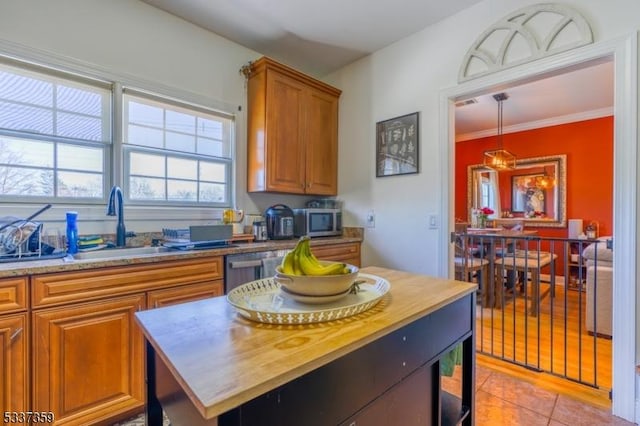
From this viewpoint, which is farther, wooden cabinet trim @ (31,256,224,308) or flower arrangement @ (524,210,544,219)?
flower arrangement @ (524,210,544,219)

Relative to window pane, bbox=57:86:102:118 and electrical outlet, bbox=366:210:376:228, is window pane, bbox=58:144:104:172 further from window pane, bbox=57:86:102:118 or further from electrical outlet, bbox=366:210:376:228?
electrical outlet, bbox=366:210:376:228

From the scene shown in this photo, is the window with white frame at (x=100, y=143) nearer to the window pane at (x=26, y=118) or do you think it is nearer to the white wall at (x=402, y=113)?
the window pane at (x=26, y=118)

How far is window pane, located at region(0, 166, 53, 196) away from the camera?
6.11 feet

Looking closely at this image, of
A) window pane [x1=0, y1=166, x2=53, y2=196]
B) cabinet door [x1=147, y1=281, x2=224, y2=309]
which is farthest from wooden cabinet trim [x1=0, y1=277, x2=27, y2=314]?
window pane [x1=0, y1=166, x2=53, y2=196]

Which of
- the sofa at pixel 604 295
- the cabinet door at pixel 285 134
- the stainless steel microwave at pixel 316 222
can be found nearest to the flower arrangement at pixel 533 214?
the sofa at pixel 604 295

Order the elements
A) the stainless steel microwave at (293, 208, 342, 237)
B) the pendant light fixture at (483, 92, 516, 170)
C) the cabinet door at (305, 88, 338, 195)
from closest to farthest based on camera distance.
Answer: the stainless steel microwave at (293, 208, 342, 237), the cabinet door at (305, 88, 338, 195), the pendant light fixture at (483, 92, 516, 170)

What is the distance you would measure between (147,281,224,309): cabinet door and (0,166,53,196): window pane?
1.01m

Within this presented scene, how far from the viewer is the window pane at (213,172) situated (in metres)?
2.76

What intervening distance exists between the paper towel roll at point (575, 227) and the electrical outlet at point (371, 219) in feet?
12.7

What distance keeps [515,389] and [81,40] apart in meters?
3.71

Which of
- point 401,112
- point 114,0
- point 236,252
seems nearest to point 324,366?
point 236,252

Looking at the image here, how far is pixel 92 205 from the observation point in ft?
7.04

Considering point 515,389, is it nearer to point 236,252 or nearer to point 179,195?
point 236,252

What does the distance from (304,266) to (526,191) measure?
5.97m
